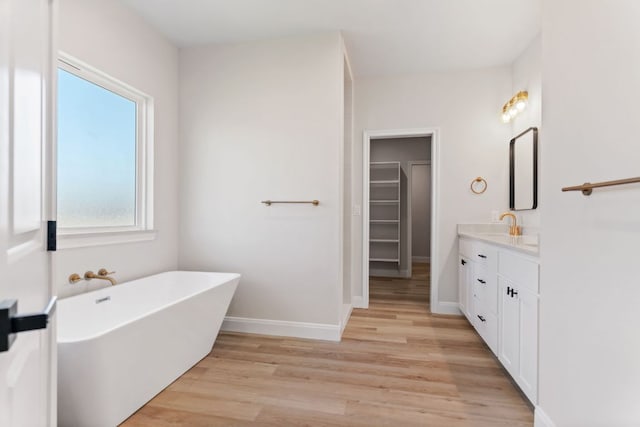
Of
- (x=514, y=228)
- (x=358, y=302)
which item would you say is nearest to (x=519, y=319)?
(x=514, y=228)

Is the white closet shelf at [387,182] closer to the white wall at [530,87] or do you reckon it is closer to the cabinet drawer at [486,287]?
the white wall at [530,87]

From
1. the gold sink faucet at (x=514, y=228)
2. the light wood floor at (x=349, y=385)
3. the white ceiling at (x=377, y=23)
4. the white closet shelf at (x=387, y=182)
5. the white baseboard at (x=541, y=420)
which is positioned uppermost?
the white ceiling at (x=377, y=23)

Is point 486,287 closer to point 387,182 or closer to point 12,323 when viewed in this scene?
point 12,323

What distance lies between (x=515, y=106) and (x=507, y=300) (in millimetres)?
1928

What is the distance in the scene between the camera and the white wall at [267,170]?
8.80ft

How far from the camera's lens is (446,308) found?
340cm

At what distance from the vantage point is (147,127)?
2.70 m

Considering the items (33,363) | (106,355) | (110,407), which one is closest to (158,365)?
(110,407)

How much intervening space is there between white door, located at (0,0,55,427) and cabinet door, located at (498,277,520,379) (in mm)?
2142

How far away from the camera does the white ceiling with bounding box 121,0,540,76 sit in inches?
92.2

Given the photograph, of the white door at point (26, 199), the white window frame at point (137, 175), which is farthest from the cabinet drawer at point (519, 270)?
the white window frame at point (137, 175)

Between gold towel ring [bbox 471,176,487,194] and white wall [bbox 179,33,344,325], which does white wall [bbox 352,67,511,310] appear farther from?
white wall [bbox 179,33,344,325]

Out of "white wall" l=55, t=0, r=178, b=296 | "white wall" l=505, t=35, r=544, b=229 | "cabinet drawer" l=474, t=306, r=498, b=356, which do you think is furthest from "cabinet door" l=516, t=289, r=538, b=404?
"white wall" l=55, t=0, r=178, b=296

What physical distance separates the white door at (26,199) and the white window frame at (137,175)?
1.61 meters
